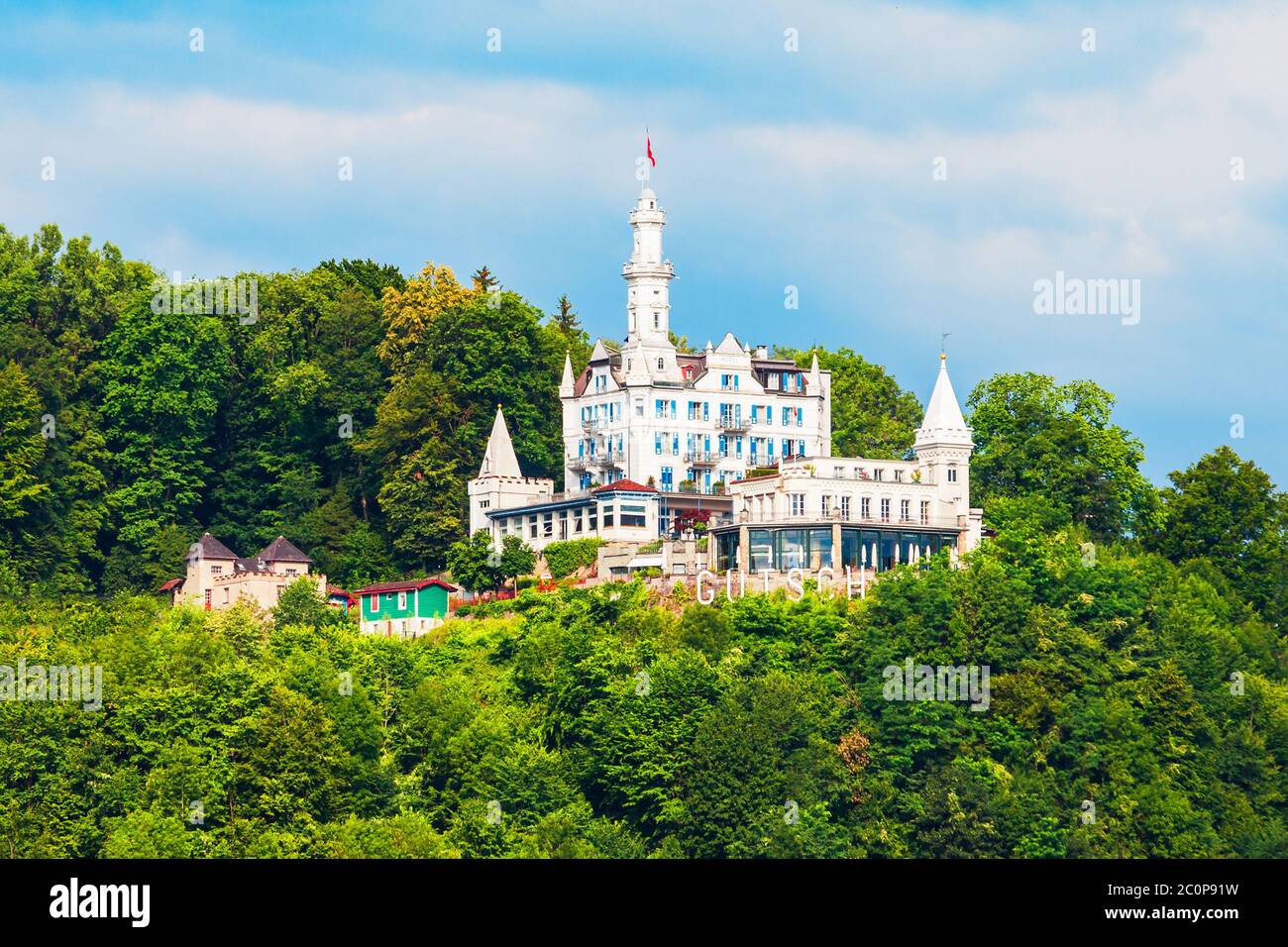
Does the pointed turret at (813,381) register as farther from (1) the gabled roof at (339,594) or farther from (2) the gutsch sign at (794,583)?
(1) the gabled roof at (339,594)

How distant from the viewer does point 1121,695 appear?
3492 inches

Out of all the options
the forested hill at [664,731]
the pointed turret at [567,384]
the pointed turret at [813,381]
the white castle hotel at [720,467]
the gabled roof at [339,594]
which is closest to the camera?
the forested hill at [664,731]

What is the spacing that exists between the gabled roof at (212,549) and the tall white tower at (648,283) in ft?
59.7

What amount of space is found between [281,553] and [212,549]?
3828 mm

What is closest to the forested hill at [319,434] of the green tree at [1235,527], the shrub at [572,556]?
the green tree at [1235,527]

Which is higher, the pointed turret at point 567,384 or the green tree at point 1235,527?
the pointed turret at point 567,384

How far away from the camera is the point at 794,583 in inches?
3551

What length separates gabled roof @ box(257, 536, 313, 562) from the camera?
9550cm

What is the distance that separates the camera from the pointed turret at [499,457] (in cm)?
10112

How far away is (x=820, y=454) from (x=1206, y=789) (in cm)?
2202

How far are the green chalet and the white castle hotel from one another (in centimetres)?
447

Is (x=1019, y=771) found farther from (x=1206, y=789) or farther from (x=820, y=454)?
(x=820, y=454)

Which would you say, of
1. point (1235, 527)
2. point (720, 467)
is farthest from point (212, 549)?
point (1235, 527)
